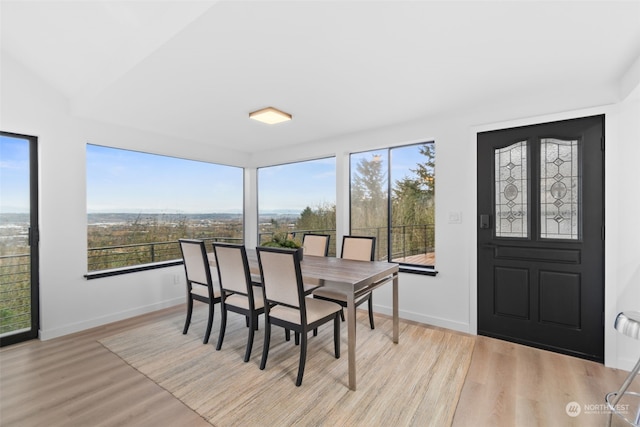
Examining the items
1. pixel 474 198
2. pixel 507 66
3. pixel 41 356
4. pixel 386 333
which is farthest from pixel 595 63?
pixel 41 356

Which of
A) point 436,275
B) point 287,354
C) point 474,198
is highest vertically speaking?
point 474,198

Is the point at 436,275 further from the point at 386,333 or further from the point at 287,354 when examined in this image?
the point at 287,354

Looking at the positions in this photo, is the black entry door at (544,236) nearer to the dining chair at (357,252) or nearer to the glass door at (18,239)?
the dining chair at (357,252)

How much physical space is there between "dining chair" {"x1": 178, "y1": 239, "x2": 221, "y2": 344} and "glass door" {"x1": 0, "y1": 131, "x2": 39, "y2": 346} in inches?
60.0

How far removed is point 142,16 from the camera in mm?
1953

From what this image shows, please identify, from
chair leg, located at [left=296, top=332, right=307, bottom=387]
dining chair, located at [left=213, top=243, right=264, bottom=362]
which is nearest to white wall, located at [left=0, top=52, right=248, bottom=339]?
dining chair, located at [left=213, top=243, right=264, bottom=362]

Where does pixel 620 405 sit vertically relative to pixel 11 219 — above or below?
below

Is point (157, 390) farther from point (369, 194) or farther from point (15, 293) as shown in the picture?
point (369, 194)

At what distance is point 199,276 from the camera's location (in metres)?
3.05

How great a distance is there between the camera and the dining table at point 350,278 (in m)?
2.16

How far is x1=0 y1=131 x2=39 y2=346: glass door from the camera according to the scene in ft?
9.41

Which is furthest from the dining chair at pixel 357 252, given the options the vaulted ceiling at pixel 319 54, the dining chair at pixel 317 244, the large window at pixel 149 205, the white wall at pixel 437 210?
the large window at pixel 149 205

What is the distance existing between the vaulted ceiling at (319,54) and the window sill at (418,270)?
1809mm

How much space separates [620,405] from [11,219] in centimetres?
538
